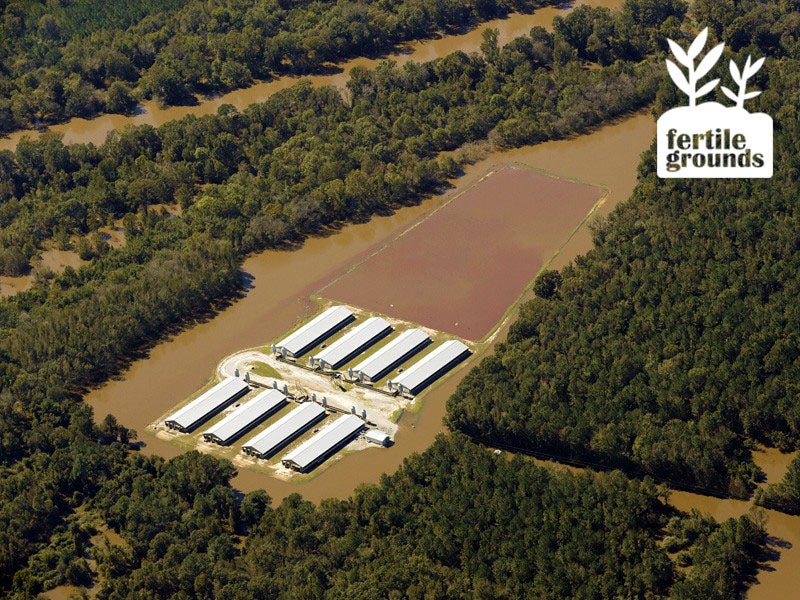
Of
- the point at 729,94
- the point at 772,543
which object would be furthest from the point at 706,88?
the point at 772,543

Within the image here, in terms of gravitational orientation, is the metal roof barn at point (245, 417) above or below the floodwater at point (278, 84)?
below

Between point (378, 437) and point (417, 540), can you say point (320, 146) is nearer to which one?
point (378, 437)

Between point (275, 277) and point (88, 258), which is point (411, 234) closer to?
point (275, 277)

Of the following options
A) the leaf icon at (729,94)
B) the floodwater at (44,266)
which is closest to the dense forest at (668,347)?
the leaf icon at (729,94)

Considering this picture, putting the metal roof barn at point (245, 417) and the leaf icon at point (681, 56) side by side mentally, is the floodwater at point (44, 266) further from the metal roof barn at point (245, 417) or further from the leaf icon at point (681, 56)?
the leaf icon at point (681, 56)

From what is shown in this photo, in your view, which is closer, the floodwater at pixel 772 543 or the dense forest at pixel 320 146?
the floodwater at pixel 772 543

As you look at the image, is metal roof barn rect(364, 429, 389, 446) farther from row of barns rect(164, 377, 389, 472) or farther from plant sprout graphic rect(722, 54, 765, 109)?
plant sprout graphic rect(722, 54, 765, 109)

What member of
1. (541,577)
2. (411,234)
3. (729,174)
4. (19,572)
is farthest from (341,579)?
(729,174)
